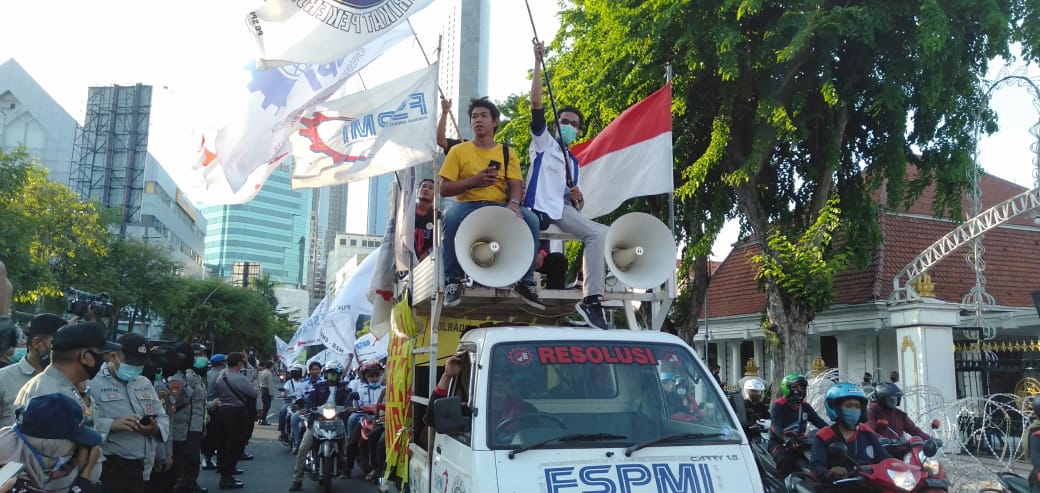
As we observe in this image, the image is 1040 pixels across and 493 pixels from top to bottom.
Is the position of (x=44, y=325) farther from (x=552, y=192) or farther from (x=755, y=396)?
(x=755, y=396)

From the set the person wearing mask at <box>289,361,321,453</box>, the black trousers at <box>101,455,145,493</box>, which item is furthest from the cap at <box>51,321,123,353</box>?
the person wearing mask at <box>289,361,321,453</box>

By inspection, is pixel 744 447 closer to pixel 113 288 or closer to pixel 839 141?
pixel 839 141

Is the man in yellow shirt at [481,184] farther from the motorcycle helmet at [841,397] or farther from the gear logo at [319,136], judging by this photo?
the motorcycle helmet at [841,397]

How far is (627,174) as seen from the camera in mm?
7406

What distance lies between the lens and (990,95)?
1381 cm

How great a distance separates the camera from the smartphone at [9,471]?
345cm

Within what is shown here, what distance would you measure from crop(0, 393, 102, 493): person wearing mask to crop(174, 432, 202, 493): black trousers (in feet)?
18.1

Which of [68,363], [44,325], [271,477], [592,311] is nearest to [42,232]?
[271,477]

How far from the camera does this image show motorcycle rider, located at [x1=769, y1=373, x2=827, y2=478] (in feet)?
24.8

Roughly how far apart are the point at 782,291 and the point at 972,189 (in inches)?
151

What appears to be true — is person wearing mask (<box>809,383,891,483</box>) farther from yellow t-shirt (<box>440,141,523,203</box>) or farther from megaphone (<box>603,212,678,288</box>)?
yellow t-shirt (<box>440,141,523,203</box>)

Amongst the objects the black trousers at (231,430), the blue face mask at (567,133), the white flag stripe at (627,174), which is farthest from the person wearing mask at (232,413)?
the blue face mask at (567,133)

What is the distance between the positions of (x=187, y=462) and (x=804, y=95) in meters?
11.1

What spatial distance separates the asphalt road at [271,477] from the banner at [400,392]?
410cm
